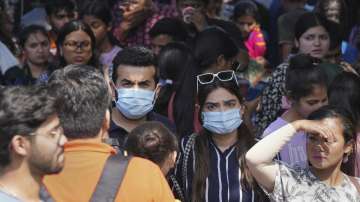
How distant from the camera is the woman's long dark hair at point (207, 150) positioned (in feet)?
17.9

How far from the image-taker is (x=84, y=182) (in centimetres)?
412

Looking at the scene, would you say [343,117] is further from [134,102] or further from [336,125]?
[134,102]

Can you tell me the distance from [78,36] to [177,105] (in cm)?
141

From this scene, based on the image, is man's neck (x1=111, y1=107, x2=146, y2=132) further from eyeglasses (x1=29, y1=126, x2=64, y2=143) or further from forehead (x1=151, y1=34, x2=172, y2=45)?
forehead (x1=151, y1=34, x2=172, y2=45)

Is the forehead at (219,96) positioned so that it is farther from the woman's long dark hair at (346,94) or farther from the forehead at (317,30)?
the forehead at (317,30)

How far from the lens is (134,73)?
5.98m

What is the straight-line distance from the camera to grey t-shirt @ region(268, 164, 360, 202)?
4902 millimetres

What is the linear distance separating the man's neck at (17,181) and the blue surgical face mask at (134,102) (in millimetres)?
2096

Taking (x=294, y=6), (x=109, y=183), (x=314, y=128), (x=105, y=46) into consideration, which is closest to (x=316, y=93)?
(x=314, y=128)

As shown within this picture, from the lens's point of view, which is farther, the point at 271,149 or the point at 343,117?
the point at 343,117

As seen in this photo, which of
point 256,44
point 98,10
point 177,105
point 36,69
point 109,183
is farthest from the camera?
point 256,44

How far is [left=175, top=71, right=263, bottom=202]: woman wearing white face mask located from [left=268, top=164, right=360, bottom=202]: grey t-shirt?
1.61ft

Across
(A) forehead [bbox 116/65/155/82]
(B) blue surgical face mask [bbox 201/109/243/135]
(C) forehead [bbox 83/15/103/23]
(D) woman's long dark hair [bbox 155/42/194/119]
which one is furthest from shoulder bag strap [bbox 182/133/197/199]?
(C) forehead [bbox 83/15/103/23]

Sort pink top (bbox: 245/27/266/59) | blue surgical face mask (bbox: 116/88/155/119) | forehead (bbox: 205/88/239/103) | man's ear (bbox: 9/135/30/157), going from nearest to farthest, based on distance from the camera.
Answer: man's ear (bbox: 9/135/30/157) < forehead (bbox: 205/88/239/103) < blue surgical face mask (bbox: 116/88/155/119) < pink top (bbox: 245/27/266/59)
